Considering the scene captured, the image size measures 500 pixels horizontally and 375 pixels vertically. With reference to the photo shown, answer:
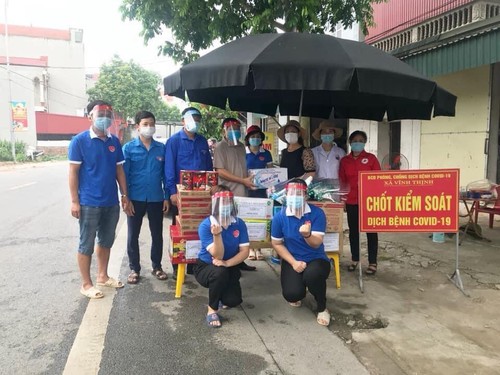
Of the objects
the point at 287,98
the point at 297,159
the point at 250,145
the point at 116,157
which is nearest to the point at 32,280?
the point at 116,157

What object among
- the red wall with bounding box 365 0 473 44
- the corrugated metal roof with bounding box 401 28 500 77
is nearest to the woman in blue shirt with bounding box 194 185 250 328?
the corrugated metal roof with bounding box 401 28 500 77

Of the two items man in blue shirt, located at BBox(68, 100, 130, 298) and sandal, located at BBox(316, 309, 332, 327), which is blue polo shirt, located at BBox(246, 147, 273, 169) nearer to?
man in blue shirt, located at BBox(68, 100, 130, 298)

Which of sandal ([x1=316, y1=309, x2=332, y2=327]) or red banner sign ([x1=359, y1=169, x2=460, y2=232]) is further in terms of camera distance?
red banner sign ([x1=359, y1=169, x2=460, y2=232])

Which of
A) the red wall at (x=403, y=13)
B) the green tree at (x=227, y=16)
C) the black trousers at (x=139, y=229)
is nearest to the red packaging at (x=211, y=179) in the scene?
the black trousers at (x=139, y=229)

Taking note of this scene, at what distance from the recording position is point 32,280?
479 centimetres

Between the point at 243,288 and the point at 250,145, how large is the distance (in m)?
1.70

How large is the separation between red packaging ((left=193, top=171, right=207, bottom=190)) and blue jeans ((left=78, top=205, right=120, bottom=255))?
0.90 metres

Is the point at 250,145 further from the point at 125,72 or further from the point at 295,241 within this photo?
the point at 125,72

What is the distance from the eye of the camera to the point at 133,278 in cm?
461

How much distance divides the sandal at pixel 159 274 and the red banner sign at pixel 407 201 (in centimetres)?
220

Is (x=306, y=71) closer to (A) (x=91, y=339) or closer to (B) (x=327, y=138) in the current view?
(B) (x=327, y=138)

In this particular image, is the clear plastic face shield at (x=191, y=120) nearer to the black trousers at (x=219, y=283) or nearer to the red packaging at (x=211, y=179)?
the red packaging at (x=211, y=179)

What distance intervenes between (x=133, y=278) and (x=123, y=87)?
42185mm

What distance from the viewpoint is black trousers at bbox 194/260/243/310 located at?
3.66 metres
